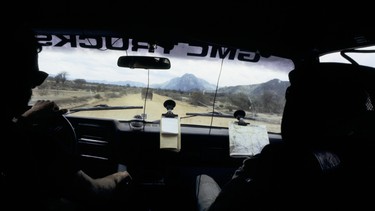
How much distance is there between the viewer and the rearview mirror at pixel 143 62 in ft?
8.84

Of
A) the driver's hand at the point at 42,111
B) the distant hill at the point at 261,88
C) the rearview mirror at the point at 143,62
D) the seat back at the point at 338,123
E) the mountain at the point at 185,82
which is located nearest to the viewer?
the seat back at the point at 338,123

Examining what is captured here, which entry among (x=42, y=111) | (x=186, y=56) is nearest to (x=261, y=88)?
(x=186, y=56)

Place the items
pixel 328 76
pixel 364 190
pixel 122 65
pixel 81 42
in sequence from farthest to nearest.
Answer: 1. pixel 81 42
2. pixel 122 65
3. pixel 328 76
4. pixel 364 190

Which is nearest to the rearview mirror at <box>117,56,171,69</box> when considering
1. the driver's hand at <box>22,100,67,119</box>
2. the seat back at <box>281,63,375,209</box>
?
the driver's hand at <box>22,100,67,119</box>

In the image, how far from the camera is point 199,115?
3330mm

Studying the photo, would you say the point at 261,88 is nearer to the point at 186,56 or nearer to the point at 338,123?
the point at 186,56

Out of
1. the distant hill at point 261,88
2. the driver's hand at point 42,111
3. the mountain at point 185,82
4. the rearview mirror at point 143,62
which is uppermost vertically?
the rearview mirror at point 143,62

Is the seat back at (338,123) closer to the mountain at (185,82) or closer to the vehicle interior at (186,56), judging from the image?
the vehicle interior at (186,56)

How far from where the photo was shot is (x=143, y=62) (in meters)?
2.72

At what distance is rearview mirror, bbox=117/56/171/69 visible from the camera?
2695 mm

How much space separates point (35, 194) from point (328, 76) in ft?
5.72

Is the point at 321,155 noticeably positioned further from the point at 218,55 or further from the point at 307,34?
the point at 218,55

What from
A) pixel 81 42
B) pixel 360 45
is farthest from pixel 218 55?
pixel 81 42

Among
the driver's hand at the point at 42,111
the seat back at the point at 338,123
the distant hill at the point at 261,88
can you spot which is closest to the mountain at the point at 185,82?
the distant hill at the point at 261,88
